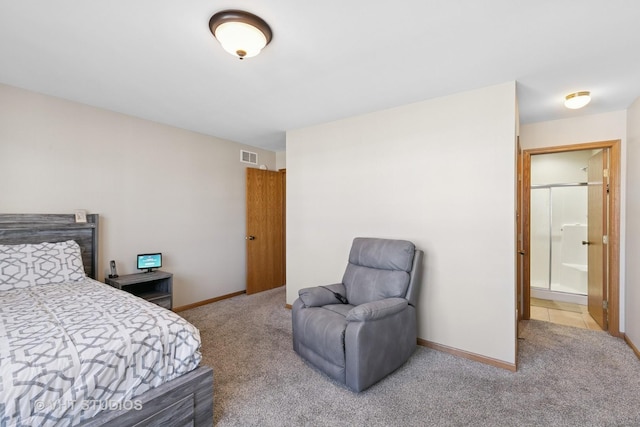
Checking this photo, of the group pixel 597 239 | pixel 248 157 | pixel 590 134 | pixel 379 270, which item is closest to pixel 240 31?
pixel 379 270

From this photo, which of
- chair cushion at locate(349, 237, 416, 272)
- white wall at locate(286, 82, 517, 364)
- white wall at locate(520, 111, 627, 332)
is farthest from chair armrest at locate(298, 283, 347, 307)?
white wall at locate(520, 111, 627, 332)

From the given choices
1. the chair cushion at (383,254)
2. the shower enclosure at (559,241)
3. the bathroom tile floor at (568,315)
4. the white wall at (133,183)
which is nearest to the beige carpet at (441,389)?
the bathroom tile floor at (568,315)

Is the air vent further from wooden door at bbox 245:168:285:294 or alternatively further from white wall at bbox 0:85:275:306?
wooden door at bbox 245:168:285:294

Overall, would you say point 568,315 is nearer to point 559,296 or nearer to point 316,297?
point 559,296

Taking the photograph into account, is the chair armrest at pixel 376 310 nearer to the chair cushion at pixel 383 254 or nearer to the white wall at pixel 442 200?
the chair cushion at pixel 383 254

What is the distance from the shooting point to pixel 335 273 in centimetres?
353

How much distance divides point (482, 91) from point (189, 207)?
3.70 meters

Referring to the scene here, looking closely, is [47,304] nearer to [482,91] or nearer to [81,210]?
[81,210]

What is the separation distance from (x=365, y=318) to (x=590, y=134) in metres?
3.36

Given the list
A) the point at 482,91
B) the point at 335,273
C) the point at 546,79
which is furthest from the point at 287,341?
the point at 546,79

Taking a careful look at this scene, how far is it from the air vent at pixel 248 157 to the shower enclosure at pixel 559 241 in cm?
471

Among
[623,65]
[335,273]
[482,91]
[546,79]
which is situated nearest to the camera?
[623,65]

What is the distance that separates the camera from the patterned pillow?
7.61ft

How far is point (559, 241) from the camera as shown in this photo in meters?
4.74
